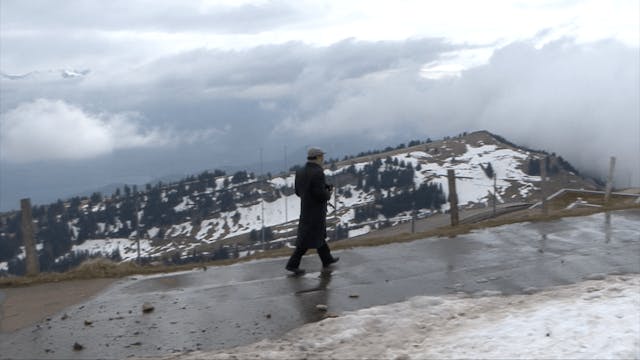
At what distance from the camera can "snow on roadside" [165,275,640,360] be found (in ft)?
23.8

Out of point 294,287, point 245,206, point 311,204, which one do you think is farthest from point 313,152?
point 245,206

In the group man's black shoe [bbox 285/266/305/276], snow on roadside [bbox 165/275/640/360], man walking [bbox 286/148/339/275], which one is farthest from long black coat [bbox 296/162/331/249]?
snow on roadside [bbox 165/275/640/360]

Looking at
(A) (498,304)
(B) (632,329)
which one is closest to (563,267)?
(A) (498,304)

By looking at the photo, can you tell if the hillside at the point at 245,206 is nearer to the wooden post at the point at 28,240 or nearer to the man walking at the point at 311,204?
the wooden post at the point at 28,240

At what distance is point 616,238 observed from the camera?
14.3 meters

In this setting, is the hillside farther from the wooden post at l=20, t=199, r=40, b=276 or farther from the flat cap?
the flat cap

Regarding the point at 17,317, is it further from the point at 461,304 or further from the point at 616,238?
the point at 616,238

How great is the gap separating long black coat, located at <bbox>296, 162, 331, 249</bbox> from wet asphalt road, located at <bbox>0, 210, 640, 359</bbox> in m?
0.61

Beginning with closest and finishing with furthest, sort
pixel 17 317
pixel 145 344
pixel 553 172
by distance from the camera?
1. pixel 145 344
2. pixel 17 317
3. pixel 553 172

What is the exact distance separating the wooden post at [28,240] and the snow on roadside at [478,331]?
619 cm

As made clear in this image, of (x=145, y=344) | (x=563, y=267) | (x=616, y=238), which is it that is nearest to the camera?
(x=145, y=344)

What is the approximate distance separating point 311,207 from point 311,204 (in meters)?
0.05

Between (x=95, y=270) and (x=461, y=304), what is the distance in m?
7.00

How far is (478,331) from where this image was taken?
25.9 feet
